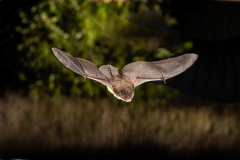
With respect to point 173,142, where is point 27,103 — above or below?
above

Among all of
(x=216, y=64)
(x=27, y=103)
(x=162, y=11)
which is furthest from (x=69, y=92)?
(x=216, y=64)

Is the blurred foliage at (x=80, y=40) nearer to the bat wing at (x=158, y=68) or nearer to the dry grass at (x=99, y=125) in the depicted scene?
the dry grass at (x=99, y=125)

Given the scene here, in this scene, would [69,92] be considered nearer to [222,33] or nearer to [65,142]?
[65,142]

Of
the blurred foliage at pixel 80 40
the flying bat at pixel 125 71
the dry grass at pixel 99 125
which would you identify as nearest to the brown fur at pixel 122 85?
the flying bat at pixel 125 71

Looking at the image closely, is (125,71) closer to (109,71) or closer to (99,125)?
(109,71)

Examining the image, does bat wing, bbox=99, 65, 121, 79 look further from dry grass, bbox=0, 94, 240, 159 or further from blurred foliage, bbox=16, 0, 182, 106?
dry grass, bbox=0, 94, 240, 159

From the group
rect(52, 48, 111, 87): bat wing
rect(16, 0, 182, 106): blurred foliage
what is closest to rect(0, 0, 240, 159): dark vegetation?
rect(16, 0, 182, 106): blurred foliage

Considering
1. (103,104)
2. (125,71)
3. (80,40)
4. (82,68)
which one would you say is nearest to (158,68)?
(125,71)
